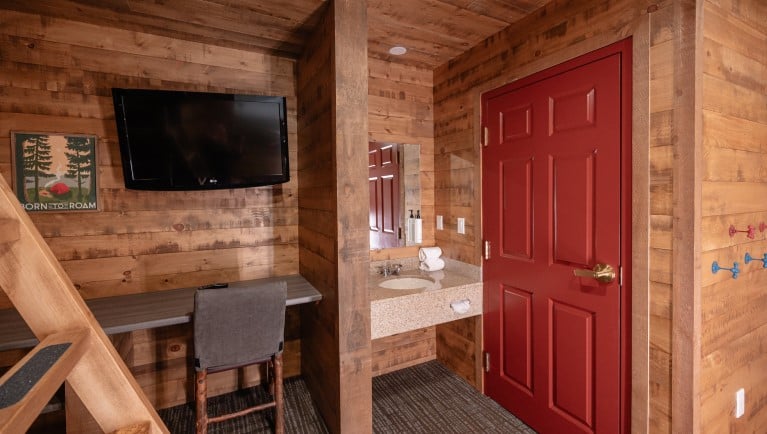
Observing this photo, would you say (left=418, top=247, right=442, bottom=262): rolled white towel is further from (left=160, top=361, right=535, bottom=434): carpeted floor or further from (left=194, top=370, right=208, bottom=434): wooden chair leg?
(left=194, top=370, right=208, bottom=434): wooden chair leg

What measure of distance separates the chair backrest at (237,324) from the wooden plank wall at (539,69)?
1.40m

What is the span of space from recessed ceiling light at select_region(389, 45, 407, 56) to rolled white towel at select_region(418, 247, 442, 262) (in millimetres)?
1426

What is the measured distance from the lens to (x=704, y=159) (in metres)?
1.46

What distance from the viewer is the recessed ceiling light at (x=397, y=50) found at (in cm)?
250

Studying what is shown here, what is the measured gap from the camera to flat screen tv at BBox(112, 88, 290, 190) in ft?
6.45

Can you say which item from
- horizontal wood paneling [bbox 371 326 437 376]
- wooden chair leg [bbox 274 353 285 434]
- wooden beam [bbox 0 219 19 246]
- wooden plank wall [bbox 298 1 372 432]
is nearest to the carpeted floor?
horizontal wood paneling [bbox 371 326 437 376]

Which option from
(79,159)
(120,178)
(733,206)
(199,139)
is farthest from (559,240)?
(79,159)

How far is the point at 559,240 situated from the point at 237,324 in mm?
1700

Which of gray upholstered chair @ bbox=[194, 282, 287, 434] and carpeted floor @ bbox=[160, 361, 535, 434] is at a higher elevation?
gray upholstered chair @ bbox=[194, 282, 287, 434]

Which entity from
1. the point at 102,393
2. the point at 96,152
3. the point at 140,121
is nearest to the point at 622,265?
the point at 102,393

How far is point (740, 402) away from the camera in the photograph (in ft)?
5.63

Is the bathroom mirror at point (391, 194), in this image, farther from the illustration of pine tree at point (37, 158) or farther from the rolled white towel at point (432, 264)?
the illustration of pine tree at point (37, 158)

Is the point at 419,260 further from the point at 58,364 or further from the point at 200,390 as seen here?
the point at 58,364

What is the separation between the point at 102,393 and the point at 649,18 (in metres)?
2.24
